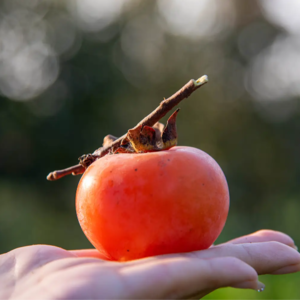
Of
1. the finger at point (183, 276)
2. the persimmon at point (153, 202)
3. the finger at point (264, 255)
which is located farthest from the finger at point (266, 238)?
the finger at point (183, 276)

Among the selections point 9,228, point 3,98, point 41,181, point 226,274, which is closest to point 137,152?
point 226,274

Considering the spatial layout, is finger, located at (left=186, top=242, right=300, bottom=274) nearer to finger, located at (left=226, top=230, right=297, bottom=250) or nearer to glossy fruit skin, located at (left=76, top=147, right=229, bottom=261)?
glossy fruit skin, located at (left=76, top=147, right=229, bottom=261)

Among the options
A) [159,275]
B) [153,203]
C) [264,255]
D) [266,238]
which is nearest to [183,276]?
[159,275]

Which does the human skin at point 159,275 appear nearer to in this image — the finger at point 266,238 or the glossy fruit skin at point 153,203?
the glossy fruit skin at point 153,203

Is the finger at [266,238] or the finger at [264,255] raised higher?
the finger at [264,255]

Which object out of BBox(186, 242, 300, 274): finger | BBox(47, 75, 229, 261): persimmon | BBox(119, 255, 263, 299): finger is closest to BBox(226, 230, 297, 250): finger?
BBox(186, 242, 300, 274): finger

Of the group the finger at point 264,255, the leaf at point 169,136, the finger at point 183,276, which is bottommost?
the finger at point 264,255
